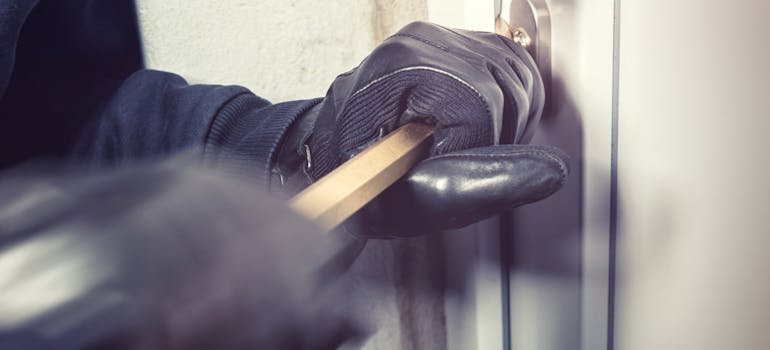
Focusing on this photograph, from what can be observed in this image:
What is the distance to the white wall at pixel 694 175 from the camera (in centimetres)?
40

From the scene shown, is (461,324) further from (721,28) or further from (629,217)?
(721,28)

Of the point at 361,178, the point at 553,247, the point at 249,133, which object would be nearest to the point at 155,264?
the point at 361,178

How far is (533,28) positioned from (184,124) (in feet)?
0.99

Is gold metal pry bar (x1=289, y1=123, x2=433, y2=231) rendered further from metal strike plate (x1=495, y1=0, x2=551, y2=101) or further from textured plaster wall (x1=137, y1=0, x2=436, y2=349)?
textured plaster wall (x1=137, y1=0, x2=436, y2=349)

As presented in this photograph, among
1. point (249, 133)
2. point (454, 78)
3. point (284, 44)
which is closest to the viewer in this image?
point (454, 78)

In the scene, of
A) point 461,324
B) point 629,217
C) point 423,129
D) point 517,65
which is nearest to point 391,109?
point 423,129

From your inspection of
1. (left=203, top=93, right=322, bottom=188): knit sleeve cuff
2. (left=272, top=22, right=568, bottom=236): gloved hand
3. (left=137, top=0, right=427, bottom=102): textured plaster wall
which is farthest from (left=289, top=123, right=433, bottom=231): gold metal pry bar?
(left=137, top=0, right=427, bottom=102): textured plaster wall

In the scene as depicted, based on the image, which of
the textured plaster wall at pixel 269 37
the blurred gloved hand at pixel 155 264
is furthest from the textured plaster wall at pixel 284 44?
→ the blurred gloved hand at pixel 155 264

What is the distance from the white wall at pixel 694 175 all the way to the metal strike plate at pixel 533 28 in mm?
57

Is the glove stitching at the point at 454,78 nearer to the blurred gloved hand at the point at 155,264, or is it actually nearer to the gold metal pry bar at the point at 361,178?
the gold metal pry bar at the point at 361,178

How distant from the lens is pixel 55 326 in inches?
5.0

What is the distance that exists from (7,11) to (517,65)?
0.40 meters

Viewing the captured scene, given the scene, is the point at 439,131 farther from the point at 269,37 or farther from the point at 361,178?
the point at 269,37

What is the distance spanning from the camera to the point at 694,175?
1.41 ft
